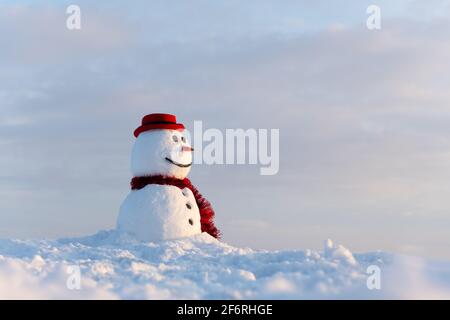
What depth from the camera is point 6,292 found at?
Answer: 26.0ft

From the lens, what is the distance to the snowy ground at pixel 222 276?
25.7 feet

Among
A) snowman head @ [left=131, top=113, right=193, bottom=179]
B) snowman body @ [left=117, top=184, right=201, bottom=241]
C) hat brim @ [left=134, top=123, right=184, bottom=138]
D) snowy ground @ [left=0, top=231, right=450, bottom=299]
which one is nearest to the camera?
snowy ground @ [left=0, top=231, right=450, bottom=299]

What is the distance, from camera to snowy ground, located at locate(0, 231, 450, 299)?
7824mm

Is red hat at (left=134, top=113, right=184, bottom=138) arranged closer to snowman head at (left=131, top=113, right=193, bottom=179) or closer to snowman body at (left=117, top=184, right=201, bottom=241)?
snowman head at (left=131, top=113, right=193, bottom=179)

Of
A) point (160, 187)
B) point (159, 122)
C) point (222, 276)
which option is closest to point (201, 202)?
point (160, 187)

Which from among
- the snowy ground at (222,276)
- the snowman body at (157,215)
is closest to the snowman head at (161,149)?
the snowman body at (157,215)

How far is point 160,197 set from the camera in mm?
12836

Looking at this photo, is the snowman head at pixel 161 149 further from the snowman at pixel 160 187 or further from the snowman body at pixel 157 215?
the snowman body at pixel 157 215

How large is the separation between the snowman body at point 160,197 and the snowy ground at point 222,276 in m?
1.62

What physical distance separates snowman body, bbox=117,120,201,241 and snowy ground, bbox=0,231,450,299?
1.62 m

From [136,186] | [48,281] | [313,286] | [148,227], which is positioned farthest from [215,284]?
[136,186]

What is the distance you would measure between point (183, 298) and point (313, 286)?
1.78m

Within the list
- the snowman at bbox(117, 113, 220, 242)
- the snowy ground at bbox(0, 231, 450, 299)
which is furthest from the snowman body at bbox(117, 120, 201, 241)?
the snowy ground at bbox(0, 231, 450, 299)
